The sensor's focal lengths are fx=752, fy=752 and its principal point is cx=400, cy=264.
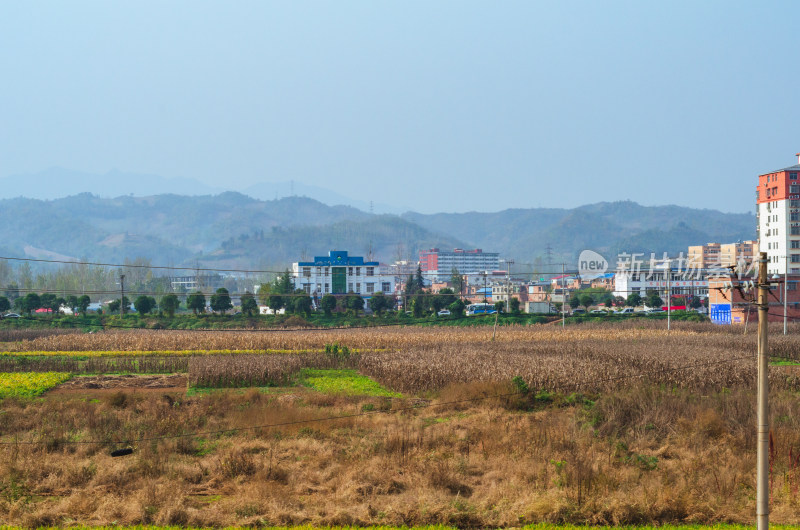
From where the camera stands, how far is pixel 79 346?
52.2m

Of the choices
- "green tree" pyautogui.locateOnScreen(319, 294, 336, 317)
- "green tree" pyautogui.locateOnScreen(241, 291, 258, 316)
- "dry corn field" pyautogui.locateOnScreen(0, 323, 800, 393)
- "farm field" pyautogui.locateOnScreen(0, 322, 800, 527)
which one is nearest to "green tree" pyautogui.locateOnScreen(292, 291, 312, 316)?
"green tree" pyautogui.locateOnScreen(319, 294, 336, 317)

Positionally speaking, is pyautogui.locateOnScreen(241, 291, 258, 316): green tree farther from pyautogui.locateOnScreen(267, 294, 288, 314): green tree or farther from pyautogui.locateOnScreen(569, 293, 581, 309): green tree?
pyautogui.locateOnScreen(569, 293, 581, 309): green tree

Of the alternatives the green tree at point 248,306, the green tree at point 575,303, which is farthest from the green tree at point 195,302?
the green tree at point 575,303

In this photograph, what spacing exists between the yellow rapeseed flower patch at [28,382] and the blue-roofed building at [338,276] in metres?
85.8

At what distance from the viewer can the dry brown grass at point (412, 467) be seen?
1503 cm

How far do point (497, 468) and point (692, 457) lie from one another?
5063 millimetres

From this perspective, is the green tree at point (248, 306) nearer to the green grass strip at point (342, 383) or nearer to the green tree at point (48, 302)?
the green tree at point (48, 302)

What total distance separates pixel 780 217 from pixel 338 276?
67555 millimetres

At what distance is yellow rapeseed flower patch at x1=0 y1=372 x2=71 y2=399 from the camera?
103 ft

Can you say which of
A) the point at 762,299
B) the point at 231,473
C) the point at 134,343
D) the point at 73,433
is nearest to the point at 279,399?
the point at 73,433

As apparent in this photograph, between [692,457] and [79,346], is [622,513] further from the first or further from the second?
[79,346]

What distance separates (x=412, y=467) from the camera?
1806cm

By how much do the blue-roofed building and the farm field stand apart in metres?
87.9

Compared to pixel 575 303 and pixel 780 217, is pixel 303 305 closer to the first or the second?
pixel 575 303
